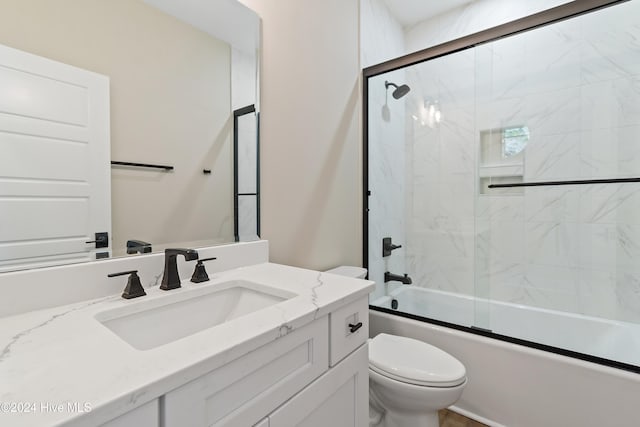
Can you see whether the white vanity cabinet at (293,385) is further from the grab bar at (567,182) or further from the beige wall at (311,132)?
the grab bar at (567,182)

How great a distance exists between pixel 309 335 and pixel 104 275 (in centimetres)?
60

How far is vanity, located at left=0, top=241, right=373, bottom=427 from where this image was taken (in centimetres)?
44

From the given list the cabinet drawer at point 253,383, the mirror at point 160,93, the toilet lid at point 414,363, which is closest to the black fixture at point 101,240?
the mirror at point 160,93

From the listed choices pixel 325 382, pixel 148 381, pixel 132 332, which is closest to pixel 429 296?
pixel 325 382

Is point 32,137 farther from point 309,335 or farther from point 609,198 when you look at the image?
point 609,198

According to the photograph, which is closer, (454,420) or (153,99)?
(153,99)

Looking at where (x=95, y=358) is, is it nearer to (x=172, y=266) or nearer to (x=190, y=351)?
(x=190, y=351)

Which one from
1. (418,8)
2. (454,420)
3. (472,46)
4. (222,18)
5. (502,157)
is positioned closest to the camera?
(222,18)

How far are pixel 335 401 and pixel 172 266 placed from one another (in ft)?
2.02

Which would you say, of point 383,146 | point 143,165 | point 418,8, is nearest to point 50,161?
A: point 143,165

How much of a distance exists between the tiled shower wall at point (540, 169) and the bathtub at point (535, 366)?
0.15 meters

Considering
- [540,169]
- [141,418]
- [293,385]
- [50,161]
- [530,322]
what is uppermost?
[540,169]

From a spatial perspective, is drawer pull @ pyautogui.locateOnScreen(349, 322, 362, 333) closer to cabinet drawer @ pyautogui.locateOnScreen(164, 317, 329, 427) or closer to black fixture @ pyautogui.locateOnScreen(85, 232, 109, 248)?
cabinet drawer @ pyautogui.locateOnScreen(164, 317, 329, 427)

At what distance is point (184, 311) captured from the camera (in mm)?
909
